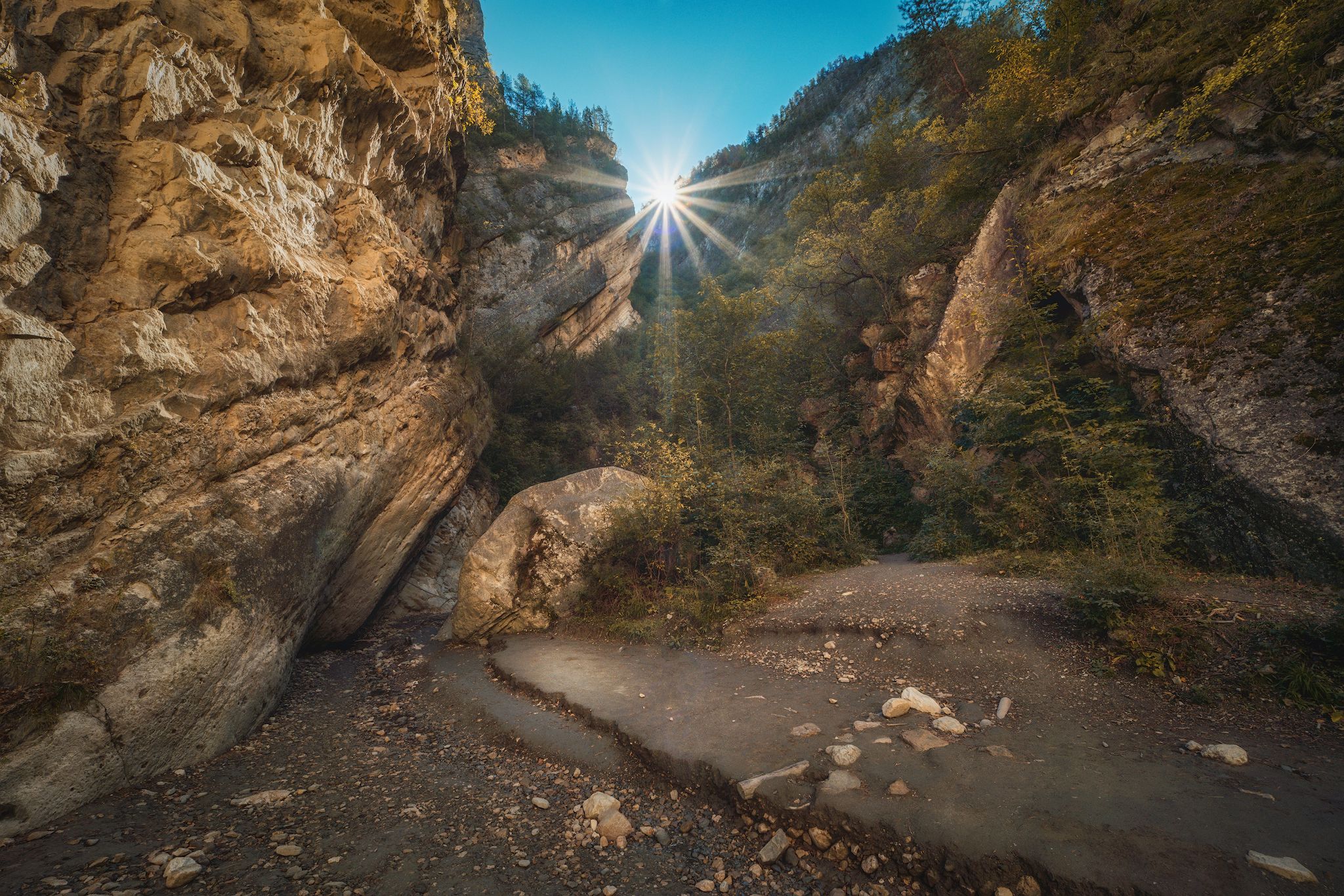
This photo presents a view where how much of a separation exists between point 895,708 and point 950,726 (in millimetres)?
501

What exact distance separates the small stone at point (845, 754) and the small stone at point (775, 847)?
31.0 inches

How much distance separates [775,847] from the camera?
3.38m

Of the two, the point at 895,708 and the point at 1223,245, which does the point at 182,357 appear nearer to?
the point at 895,708

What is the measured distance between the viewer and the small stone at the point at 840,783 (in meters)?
3.62

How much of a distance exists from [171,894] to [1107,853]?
19.6 ft

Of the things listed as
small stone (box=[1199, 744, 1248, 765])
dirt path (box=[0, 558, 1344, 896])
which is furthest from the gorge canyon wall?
small stone (box=[1199, 744, 1248, 765])

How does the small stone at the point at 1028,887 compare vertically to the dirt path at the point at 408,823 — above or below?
above

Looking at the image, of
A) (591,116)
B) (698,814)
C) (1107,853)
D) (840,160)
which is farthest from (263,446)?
(591,116)

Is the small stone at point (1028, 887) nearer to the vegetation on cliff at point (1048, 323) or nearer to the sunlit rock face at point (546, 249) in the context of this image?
the vegetation on cliff at point (1048, 323)

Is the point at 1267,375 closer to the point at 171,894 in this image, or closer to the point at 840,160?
the point at 171,894

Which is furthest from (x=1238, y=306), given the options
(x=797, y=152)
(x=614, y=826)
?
(x=797, y=152)

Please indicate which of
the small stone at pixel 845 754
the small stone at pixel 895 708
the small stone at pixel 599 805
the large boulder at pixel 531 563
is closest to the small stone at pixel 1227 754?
the small stone at pixel 895 708

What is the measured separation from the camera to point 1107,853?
2645 mm

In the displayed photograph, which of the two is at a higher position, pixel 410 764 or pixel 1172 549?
pixel 1172 549
